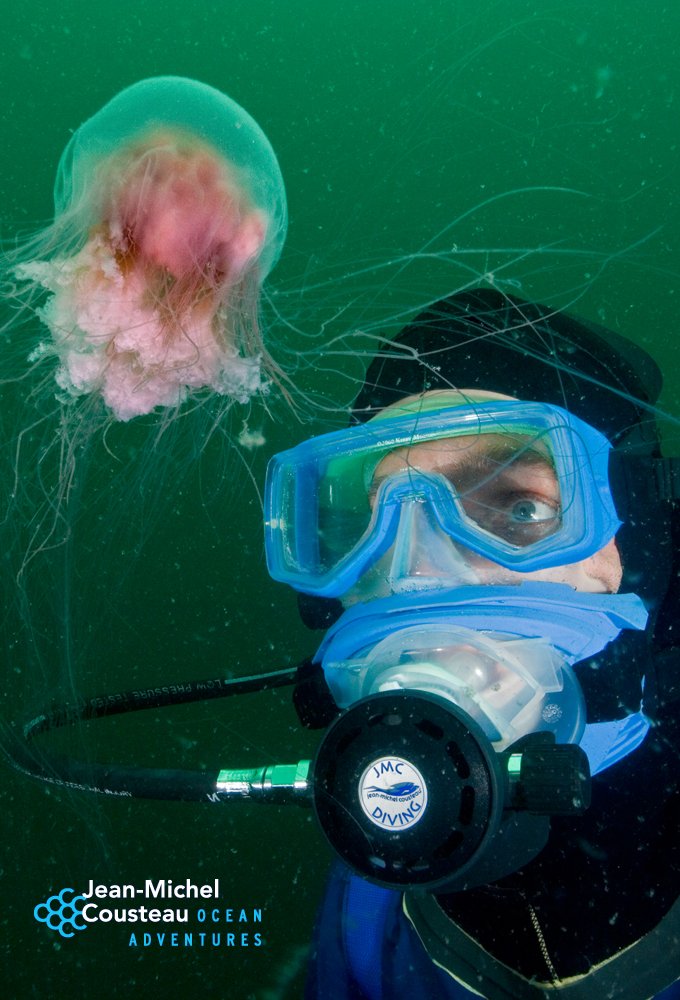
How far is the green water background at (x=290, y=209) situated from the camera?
14656 millimetres

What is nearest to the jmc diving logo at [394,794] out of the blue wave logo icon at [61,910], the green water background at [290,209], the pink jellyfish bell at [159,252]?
the pink jellyfish bell at [159,252]

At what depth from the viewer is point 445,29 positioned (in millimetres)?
32906

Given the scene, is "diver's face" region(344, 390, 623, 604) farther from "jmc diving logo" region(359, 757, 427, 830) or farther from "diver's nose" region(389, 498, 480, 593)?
"jmc diving logo" region(359, 757, 427, 830)

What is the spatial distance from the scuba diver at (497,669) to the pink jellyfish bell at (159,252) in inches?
25.2

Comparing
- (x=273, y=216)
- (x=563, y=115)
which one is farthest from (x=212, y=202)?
(x=563, y=115)

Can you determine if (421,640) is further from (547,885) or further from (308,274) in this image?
(308,274)

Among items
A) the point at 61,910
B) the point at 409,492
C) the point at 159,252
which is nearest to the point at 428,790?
the point at 409,492

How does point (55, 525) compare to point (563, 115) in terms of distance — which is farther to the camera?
point (563, 115)

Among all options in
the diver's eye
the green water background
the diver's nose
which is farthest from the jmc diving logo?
the green water background

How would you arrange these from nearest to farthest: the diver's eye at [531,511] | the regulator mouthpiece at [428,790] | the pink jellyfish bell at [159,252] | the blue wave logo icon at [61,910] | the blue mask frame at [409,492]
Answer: the regulator mouthpiece at [428,790], the blue mask frame at [409,492], the diver's eye at [531,511], the pink jellyfish bell at [159,252], the blue wave logo icon at [61,910]

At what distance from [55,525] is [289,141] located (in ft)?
136

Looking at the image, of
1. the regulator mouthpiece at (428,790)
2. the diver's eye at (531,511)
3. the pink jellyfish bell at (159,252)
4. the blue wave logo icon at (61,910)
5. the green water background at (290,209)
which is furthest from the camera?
the green water background at (290,209)

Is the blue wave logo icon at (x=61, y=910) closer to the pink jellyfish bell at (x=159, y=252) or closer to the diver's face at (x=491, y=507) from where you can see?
the pink jellyfish bell at (x=159, y=252)

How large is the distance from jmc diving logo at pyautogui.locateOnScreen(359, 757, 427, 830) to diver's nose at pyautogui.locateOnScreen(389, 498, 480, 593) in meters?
0.78
